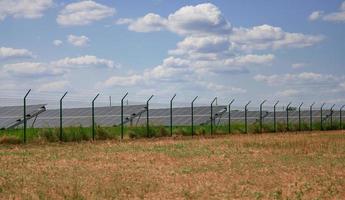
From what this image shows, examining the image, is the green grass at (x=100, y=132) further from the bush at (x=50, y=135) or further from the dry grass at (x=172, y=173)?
the dry grass at (x=172, y=173)

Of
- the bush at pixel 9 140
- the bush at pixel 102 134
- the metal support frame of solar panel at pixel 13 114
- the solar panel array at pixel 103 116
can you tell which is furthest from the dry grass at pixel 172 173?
the solar panel array at pixel 103 116

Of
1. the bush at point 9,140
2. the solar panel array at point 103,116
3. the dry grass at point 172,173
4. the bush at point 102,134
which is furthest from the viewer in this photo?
the solar panel array at point 103,116

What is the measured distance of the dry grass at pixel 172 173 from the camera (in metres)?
11.3

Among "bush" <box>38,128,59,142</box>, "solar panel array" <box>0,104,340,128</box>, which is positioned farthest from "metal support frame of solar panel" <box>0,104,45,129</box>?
"bush" <box>38,128,59,142</box>

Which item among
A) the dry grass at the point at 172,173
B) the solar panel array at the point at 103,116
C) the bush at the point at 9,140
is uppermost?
the solar panel array at the point at 103,116

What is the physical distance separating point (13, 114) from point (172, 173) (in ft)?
86.3

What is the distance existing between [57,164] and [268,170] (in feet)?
20.5

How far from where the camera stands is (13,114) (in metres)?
38.4

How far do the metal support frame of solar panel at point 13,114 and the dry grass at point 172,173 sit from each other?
1412 centimetres

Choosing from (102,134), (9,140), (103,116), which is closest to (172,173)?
(9,140)

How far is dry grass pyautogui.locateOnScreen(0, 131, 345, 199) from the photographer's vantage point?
37.2ft

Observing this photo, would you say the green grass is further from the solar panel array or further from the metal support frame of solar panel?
the solar panel array

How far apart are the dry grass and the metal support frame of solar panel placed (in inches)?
556

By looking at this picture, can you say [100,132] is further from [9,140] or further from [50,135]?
[9,140]
